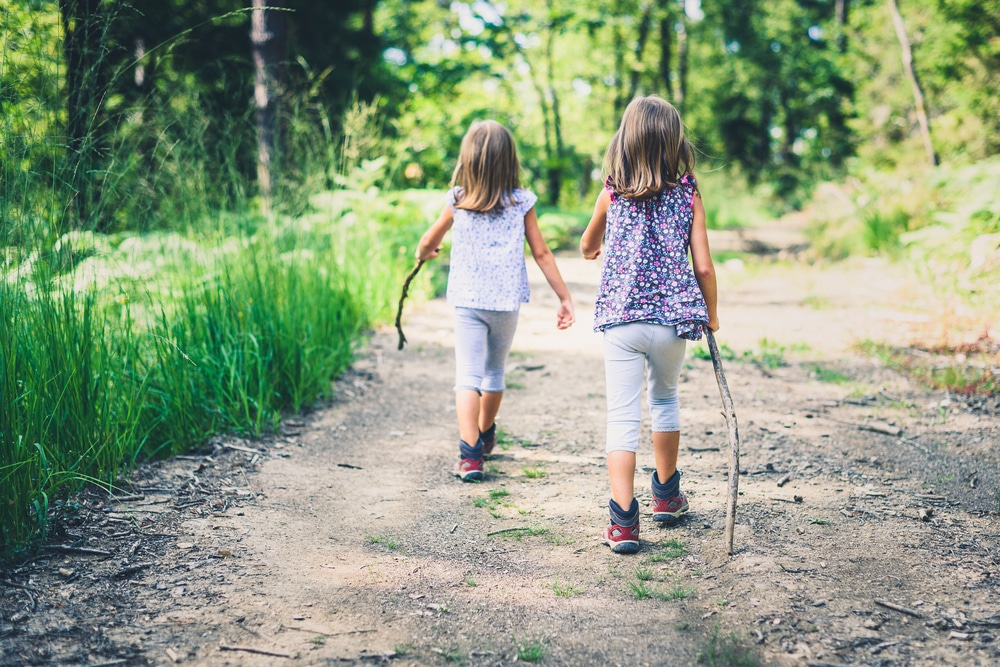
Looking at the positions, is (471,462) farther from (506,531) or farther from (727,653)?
(727,653)

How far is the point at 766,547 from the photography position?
2.73m

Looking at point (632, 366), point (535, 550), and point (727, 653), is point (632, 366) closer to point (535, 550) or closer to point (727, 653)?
point (535, 550)

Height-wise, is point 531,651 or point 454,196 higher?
point 454,196

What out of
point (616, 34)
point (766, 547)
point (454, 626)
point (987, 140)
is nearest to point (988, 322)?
point (766, 547)

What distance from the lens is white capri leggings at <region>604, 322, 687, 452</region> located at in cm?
277

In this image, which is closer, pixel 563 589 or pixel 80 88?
pixel 563 589

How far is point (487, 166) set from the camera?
11.4 ft

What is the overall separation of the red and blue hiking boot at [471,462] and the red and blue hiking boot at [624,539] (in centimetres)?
93

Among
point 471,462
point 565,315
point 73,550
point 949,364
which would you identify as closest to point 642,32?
point 949,364

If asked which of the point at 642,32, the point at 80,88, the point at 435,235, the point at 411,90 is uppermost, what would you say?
the point at 642,32

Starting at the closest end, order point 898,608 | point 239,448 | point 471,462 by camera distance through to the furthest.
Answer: point 898,608 → point 471,462 → point 239,448

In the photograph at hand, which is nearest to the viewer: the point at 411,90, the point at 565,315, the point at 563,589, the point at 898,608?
the point at 898,608

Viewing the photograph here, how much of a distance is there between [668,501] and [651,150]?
1372 mm

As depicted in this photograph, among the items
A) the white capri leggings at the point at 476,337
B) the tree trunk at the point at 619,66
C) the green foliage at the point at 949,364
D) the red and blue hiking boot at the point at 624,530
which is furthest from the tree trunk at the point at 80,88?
the tree trunk at the point at 619,66
